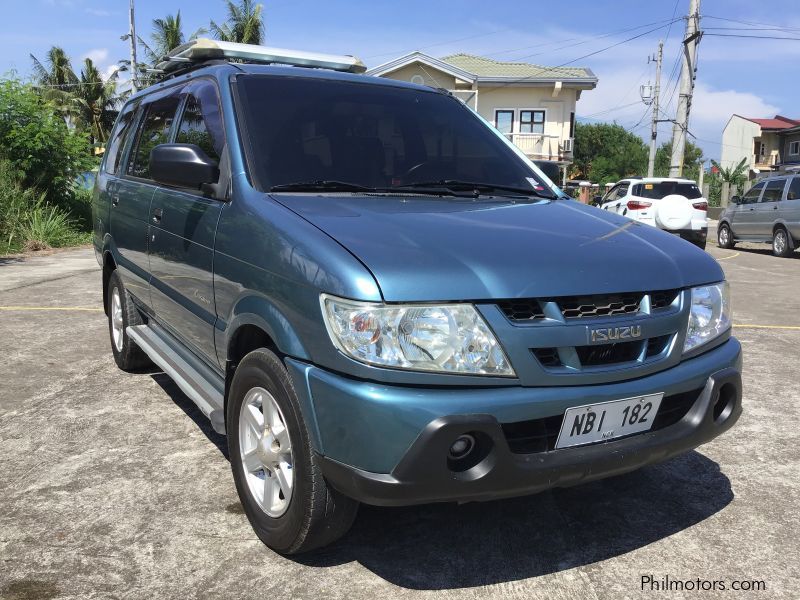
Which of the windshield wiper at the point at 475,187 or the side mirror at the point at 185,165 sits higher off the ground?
the side mirror at the point at 185,165

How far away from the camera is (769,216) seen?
1611cm

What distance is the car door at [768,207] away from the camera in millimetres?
15953

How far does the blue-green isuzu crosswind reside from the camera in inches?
86.0

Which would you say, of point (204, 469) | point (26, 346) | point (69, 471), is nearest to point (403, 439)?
point (204, 469)

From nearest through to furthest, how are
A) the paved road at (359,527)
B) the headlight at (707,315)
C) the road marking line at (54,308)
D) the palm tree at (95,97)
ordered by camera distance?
the paved road at (359,527) → the headlight at (707,315) → the road marking line at (54,308) → the palm tree at (95,97)

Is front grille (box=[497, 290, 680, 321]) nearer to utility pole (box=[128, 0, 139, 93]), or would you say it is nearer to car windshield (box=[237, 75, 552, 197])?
car windshield (box=[237, 75, 552, 197])

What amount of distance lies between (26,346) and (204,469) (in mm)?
Answer: 3128

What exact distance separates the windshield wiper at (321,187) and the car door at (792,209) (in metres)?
14.6

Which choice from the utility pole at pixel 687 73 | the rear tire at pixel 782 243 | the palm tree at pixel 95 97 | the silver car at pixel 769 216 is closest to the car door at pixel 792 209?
the silver car at pixel 769 216

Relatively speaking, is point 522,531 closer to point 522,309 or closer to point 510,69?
point 522,309

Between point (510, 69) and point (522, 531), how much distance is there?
3668 cm

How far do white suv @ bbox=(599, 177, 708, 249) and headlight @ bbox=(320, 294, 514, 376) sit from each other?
483 inches

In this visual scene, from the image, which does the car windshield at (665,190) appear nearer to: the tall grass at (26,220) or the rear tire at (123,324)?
the tall grass at (26,220)

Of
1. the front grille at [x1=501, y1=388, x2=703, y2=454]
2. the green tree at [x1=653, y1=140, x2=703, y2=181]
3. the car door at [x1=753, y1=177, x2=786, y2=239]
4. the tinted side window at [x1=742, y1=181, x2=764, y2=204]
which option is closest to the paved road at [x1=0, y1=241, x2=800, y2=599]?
the front grille at [x1=501, y1=388, x2=703, y2=454]
